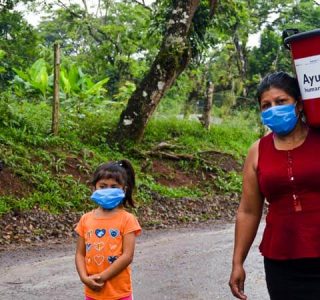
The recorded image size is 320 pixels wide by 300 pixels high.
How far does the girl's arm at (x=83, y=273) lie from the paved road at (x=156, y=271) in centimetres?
189

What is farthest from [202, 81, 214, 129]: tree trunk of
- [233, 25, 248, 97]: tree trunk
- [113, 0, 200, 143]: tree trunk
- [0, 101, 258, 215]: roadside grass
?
[233, 25, 248, 97]: tree trunk

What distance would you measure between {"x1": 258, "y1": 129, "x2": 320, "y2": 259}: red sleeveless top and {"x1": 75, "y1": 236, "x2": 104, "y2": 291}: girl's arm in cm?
103

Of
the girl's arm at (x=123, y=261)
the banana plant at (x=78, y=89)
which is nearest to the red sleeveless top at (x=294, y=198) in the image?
the girl's arm at (x=123, y=261)

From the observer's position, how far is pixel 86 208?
9.12 m

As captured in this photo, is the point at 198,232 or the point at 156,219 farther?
the point at 156,219

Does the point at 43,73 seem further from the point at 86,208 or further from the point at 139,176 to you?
the point at 86,208

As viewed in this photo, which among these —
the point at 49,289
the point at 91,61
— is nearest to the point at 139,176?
the point at 49,289

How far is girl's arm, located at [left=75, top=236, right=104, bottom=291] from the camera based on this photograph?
10.5 feet

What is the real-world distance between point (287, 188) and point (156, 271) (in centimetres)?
381

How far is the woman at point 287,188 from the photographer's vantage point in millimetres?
2545

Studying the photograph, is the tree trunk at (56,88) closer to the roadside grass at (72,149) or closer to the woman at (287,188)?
the roadside grass at (72,149)

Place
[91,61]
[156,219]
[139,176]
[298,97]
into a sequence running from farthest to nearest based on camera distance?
1. [91,61]
2. [139,176]
3. [156,219]
4. [298,97]

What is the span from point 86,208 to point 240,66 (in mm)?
15976

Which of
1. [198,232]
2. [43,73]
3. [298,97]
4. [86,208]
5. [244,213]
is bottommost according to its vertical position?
[198,232]
